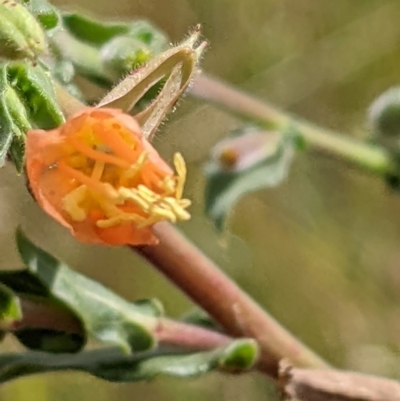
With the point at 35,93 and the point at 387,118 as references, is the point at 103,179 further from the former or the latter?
the point at 387,118

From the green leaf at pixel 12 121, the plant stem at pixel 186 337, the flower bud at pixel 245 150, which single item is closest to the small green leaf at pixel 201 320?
the plant stem at pixel 186 337

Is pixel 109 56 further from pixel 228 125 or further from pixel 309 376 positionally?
pixel 228 125

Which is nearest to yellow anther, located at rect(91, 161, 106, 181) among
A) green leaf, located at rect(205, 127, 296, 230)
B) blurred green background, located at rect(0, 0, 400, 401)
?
green leaf, located at rect(205, 127, 296, 230)

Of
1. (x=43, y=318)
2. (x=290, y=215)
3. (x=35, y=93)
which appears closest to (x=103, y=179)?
(x=35, y=93)

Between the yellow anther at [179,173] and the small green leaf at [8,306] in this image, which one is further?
the small green leaf at [8,306]

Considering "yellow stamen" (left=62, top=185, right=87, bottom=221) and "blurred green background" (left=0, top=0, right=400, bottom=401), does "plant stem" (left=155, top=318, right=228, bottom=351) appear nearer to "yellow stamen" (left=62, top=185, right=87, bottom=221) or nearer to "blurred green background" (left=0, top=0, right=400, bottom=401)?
"yellow stamen" (left=62, top=185, right=87, bottom=221)

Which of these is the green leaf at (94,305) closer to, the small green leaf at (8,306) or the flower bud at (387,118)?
the small green leaf at (8,306)
